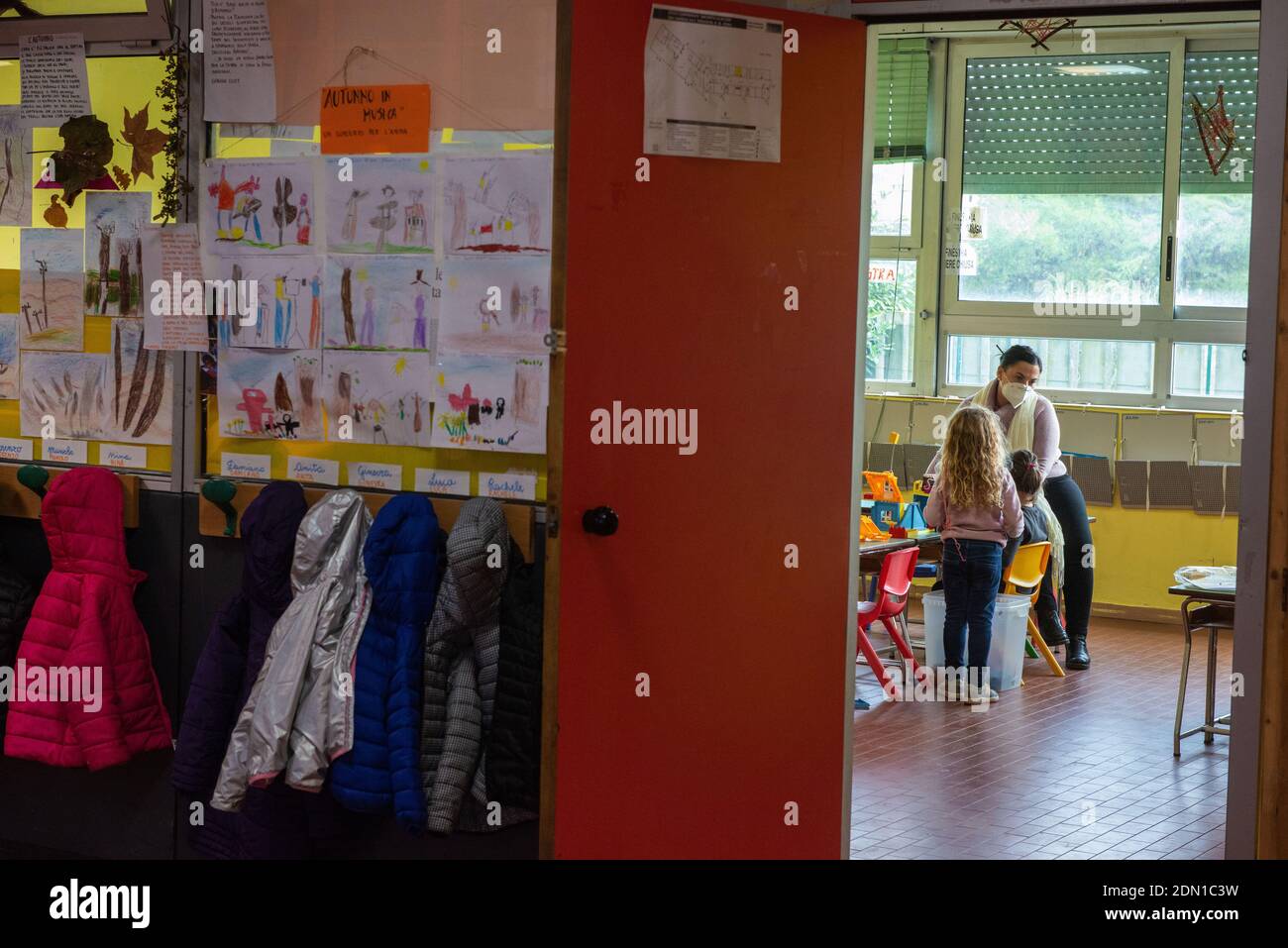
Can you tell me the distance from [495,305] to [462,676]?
1024 millimetres

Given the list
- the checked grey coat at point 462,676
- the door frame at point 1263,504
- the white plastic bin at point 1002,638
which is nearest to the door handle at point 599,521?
the checked grey coat at point 462,676

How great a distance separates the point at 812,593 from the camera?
403 cm

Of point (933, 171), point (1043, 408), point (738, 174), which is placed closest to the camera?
point (738, 174)

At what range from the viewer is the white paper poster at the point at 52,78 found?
4.71 meters

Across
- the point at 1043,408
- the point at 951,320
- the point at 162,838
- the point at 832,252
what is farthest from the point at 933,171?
the point at 162,838

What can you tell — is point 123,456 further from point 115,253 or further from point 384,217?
point 384,217

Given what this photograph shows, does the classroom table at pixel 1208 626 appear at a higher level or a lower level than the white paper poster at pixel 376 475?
lower

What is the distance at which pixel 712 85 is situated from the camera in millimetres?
3793

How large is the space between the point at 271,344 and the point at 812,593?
69.9 inches

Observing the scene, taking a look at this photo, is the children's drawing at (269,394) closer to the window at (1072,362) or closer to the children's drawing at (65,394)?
the children's drawing at (65,394)

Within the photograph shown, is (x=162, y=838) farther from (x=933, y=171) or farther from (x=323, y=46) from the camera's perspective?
(x=933, y=171)

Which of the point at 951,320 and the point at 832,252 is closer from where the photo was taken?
the point at 832,252

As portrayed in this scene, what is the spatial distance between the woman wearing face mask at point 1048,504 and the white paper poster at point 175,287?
195 inches

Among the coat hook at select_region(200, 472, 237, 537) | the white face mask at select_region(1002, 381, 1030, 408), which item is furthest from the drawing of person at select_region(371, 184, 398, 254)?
the white face mask at select_region(1002, 381, 1030, 408)
